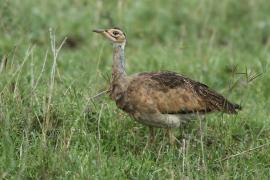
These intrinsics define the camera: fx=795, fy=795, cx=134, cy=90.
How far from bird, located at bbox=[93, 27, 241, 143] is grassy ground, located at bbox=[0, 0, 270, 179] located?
0.18 m

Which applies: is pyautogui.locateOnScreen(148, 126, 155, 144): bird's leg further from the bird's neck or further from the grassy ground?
the bird's neck

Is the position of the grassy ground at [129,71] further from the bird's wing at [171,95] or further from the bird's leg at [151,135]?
the bird's wing at [171,95]

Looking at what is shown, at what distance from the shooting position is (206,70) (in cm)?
855

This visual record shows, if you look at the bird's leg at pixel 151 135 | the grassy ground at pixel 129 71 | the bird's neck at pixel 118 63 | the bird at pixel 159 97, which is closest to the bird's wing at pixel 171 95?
the bird at pixel 159 97

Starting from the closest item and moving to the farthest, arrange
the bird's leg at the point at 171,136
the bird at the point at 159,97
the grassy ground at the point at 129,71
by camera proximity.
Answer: the grassy ground at the point at 129,71
the bird at the point at 159,97
the bird's leg at the point at 171,136

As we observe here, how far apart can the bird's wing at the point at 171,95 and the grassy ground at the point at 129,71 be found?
0.71 feet

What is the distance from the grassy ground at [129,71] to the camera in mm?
5707

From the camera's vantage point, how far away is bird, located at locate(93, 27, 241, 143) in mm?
6230

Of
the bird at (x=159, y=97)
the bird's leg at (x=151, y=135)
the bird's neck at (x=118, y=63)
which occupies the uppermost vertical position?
the bird's neck at (x=118, y=63)

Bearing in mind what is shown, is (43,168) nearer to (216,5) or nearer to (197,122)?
(197,122)

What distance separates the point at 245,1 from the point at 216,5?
1.54 ft

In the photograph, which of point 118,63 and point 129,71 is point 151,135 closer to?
point 118,63

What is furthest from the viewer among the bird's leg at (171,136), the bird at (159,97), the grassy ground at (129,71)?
the bird's leg at (171,136)

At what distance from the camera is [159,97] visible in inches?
248
